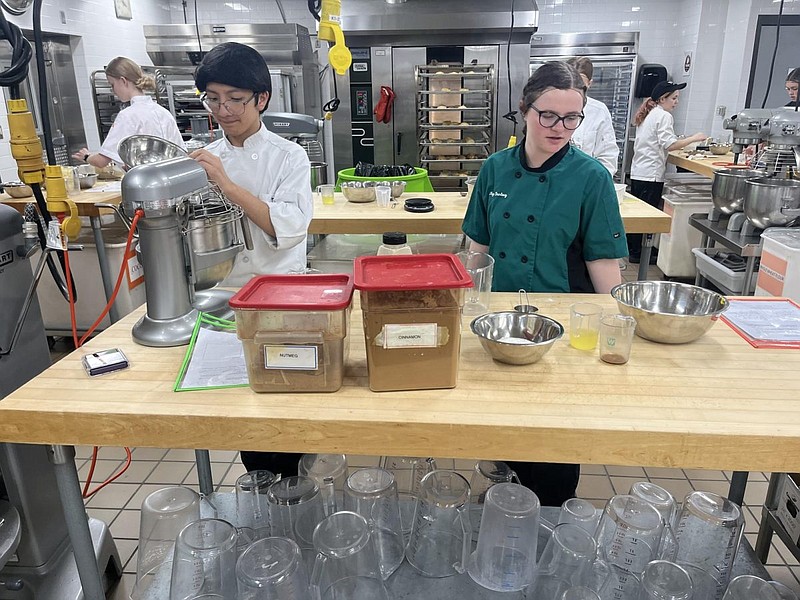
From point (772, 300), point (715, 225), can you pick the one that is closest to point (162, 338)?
point (772, 300)

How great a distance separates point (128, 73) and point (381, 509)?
4177mm

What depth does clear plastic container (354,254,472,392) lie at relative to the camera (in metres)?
1.16

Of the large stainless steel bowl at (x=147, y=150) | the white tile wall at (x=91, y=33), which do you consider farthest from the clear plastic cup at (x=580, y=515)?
the white tile wall at (x=91, y=33)

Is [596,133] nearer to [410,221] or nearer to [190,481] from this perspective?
[410,221]

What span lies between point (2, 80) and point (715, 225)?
3971 mm

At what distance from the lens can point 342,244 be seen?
392 cm

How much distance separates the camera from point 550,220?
6.41 feet

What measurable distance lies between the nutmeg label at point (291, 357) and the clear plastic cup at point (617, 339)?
0.68 meters

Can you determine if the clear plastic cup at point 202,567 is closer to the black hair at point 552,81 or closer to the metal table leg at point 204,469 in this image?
the metal table leg at point 204,469

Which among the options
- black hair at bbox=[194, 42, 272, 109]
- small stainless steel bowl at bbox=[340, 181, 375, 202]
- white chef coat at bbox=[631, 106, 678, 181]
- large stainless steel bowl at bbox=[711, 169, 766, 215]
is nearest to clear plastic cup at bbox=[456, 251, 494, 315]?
black hair at bbox=[194, 42, 272, 109]

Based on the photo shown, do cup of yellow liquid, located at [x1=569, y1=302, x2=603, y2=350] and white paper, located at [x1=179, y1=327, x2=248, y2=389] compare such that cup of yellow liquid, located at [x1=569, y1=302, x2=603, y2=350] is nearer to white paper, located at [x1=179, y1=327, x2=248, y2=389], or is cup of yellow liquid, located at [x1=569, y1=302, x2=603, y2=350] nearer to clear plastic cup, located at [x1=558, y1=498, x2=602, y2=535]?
clear plastic cup, located at [x1=558, y1=498, x2=602, y2=535]

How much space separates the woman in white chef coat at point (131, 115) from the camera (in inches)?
171

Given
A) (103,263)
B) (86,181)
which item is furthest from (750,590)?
(86,181)

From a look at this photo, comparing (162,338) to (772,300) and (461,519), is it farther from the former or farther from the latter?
(772,300)
